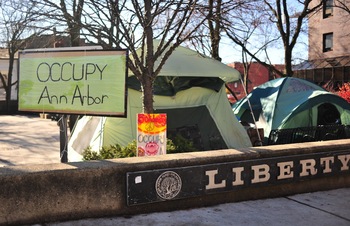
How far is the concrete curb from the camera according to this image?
3969 mm

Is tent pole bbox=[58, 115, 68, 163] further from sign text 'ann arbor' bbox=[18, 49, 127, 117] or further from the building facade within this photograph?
the building facade

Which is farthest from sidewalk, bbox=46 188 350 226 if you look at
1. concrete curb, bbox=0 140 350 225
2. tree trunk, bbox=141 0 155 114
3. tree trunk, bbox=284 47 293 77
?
tree trunk, bbox=284 47 293 77

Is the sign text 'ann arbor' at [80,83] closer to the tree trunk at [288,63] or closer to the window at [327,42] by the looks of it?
the tree trunk at [288,63]

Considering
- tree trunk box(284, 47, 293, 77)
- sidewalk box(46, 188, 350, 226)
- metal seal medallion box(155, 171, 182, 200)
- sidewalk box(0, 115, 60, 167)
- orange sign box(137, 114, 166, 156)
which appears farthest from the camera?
tree trunk box(284, 47, 293, 77)

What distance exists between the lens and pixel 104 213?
435 cm

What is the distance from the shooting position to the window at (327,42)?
36.1 meters

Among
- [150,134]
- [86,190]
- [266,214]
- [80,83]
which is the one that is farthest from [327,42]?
[86,190]

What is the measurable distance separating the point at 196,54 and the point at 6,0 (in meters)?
4.53

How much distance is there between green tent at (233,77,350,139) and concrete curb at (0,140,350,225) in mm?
5121

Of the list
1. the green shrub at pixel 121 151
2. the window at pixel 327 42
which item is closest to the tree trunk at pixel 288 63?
the green shrub at pixel 121 151

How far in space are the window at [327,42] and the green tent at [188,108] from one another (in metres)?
30.2

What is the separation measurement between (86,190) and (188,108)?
5.03m

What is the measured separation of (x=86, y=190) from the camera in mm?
4262

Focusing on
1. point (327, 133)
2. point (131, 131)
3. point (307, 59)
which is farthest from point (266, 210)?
point (307, 59)
